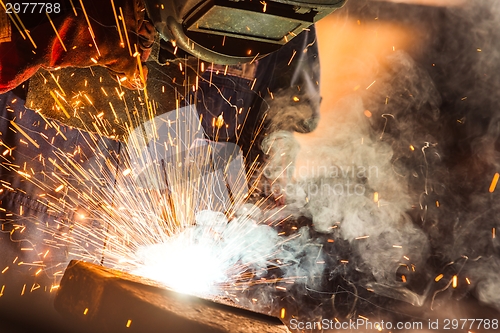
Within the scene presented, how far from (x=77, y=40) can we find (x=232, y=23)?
2.83 feet

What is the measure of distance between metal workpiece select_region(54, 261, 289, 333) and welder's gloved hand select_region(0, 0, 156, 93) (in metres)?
1.11

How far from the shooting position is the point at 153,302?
57.1 inches

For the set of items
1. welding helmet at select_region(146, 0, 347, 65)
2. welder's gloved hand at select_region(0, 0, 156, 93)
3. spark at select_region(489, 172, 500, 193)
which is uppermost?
spark at select_region(489, 172, 500, 193)

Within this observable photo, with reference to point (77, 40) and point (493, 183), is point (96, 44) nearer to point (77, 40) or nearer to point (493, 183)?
point (77, 40)

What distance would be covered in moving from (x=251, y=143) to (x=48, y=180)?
7.16ft

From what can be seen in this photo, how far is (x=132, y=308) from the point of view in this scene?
56.7 inches

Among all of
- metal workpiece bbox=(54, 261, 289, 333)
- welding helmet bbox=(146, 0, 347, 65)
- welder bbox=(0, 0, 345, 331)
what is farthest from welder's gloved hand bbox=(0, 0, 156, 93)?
metal workpiece bbox=(54, 261, 289, 333)

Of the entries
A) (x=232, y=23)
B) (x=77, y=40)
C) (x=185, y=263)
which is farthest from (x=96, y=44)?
(x=185, y=263)

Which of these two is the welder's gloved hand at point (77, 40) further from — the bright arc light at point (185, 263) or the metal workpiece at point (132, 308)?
the bright arc light at point (185, 263)

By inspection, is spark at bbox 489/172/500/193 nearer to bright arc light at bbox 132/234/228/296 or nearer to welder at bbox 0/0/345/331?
bright arc light at bbox 132/234/228/296

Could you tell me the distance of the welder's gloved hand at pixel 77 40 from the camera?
195cm

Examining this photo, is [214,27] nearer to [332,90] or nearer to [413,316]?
[332,90]

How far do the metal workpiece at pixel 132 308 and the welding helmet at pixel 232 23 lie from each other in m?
1.37

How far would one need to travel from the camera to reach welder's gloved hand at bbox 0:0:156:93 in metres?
1.95
